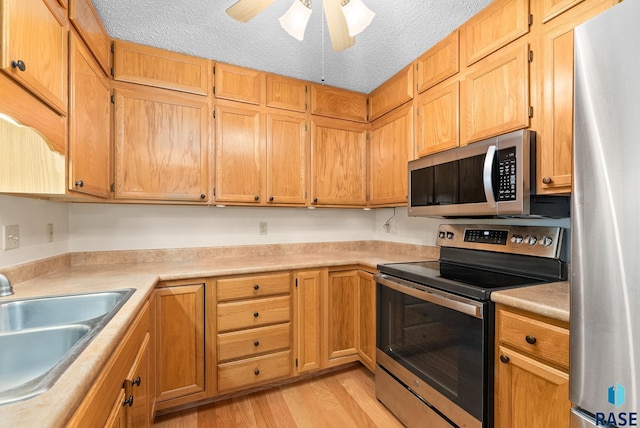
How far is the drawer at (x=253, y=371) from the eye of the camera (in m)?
1.90

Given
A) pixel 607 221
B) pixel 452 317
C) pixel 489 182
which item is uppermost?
pixel 489 182

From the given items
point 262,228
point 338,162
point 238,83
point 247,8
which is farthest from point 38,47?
point 338,162

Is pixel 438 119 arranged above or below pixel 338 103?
below

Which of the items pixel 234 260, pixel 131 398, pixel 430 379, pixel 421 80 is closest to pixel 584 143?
pixel 430 379

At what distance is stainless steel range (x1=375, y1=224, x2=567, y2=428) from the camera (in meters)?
1.29

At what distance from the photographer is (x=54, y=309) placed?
1.22 metres

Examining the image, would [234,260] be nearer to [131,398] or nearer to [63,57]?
[131,398]

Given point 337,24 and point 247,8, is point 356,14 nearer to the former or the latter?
point 337,24

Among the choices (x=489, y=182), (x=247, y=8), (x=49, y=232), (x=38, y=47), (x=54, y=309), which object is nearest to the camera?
(x=38, y=47)

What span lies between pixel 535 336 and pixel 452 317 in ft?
1.17

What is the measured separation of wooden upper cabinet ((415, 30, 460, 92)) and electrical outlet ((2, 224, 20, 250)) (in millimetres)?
2472

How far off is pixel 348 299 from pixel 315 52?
5.92 ft

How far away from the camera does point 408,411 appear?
1.67 meters

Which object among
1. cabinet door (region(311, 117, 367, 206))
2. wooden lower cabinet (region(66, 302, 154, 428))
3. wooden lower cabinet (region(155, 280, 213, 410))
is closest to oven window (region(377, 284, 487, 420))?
cabinet door (region(311, 117, 367, 206))
